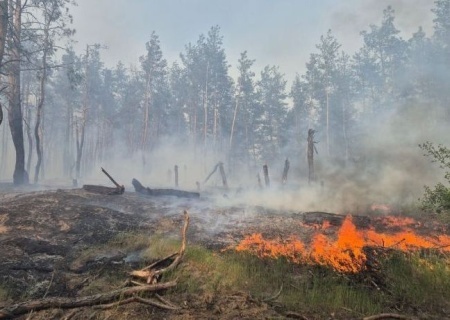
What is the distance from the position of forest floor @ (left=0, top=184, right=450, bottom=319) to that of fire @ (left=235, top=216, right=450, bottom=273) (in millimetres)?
465

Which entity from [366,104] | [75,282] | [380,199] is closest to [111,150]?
[366,104]

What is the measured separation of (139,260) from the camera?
8.34m

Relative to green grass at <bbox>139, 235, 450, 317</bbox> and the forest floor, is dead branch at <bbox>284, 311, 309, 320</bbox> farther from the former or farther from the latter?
green grass at <bbox>139, 235, 450, 317</bbox>

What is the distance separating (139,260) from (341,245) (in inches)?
210

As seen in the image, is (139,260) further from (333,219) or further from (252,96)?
(252,96)

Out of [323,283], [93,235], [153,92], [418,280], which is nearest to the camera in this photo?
[418,280]

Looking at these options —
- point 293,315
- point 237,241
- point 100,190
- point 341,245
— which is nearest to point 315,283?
point 293,315

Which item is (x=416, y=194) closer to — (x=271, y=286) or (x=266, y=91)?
(x=271, y=286)

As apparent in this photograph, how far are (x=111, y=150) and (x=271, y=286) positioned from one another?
53.7 metres

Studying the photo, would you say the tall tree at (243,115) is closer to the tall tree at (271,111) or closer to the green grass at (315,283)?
the tall tree at (271,111)

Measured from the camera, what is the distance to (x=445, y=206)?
6.90 metres

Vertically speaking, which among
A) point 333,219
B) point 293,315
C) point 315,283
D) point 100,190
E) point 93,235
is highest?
point 100,190

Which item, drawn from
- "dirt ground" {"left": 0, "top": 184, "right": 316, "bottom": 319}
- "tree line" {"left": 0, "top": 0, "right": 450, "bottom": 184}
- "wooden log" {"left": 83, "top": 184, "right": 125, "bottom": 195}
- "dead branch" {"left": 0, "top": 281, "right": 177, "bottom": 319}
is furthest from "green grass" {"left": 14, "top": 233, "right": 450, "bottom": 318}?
"tree line" {"left": 0, "top": 0, "right": 450, "bottom": 184}

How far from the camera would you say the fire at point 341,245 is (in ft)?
25.3
